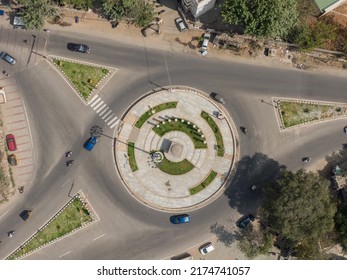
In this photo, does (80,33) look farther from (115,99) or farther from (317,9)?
(317,9)

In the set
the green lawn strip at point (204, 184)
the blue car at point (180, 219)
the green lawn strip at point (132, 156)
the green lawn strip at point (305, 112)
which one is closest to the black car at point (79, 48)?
the green lawn strip at point (132, 156)

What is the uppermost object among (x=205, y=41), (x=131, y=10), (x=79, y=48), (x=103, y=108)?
(x=131, y=10)

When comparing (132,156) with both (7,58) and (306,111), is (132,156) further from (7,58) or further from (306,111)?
(306,111)

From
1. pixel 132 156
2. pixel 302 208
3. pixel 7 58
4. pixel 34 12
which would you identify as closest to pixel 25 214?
pixel 132 156

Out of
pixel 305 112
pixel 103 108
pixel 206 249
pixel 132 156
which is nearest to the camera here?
pixel 206 249
